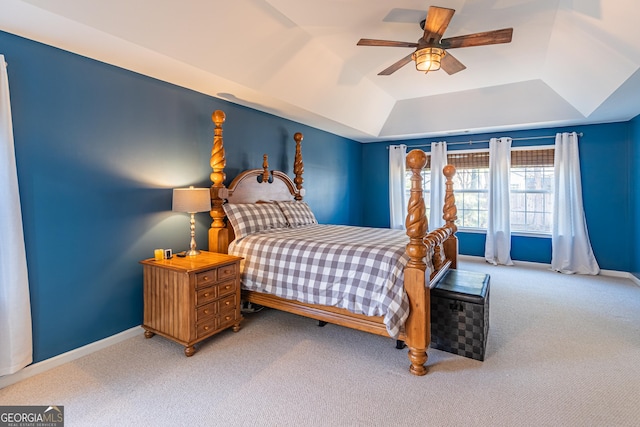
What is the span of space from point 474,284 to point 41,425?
121 inches

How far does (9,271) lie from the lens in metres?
2.01

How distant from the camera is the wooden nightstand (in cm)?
243

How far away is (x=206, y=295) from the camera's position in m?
2.56

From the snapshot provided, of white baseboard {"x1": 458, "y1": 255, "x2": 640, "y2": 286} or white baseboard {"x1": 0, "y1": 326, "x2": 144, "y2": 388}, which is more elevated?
white baseboard {"x1": 458, "y1": 255, "x2": 640, "y2": 286}

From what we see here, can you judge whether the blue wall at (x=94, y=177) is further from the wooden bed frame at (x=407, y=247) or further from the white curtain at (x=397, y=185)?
the white curtain at (x=397, y=185)

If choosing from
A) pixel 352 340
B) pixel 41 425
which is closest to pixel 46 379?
pixel 41 425

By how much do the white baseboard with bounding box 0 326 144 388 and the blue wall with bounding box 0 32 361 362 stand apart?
0.05 metres

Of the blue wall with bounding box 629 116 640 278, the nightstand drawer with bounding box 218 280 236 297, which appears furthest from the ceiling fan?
the blue wall with bounding box 629 116 640 278

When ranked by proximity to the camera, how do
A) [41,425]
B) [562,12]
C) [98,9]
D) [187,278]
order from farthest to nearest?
1. [562,12]
2. [187,278]
3. [98,9]
4. [41,425]

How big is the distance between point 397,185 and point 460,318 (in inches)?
165

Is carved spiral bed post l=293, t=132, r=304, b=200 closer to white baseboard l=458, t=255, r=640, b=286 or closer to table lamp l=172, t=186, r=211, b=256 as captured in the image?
table lamp l=172, t=186, r=211, b=256

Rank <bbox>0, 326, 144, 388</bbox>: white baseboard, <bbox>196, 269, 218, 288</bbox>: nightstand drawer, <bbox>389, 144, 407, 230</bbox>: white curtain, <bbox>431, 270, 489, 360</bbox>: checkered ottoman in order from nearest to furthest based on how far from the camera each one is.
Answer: <bbox>0, 326, 144, 388</bbox>: white baseboard < <bbox>431, 270, 489, 360</bbox>: checkered ottoman < <bbox>196, 269, 218, 288</bbox>: nightstand drawer < <bbox>389, 144, 407, 230</bbox>: white curtain

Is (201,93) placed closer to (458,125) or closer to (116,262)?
(116,262)

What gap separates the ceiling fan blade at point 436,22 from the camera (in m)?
2.11
